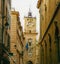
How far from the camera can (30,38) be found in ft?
371

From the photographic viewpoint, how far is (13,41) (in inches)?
2127

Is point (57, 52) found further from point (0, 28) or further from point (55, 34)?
point (0, 28)

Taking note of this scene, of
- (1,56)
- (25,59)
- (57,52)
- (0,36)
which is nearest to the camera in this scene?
(57,52)

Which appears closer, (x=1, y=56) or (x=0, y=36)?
(x=1, y=56)

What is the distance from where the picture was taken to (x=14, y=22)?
183 ft

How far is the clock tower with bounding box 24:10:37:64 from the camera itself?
108613 mm

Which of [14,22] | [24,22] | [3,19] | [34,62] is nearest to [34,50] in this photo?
[34,62]

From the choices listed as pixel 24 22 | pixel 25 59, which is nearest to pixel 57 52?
pixel 25 59

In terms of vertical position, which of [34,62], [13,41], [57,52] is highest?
[57,52]

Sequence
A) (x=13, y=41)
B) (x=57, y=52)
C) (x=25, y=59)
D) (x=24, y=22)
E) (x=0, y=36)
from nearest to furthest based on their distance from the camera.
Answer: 1. (x=57, y=52)
2. (x=0, y=36)
3. (x=13, y=41)
4. (x=25, y=59)
5. (x=24, y=22)

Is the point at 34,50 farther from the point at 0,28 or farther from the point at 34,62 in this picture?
the point at 0,28

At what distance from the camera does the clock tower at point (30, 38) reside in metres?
109

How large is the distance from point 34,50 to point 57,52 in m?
87.9

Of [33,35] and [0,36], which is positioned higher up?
[0,36]
